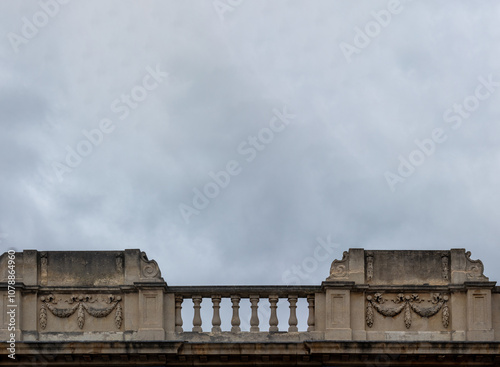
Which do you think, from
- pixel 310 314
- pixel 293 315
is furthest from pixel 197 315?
pixel 310 314

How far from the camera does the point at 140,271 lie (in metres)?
31.3

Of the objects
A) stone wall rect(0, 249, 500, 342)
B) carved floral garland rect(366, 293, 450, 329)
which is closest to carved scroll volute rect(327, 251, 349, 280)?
stone wall rect(0, 249, 500, 342)

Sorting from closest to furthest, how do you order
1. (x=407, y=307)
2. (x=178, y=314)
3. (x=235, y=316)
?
(x=407, y=307), (x=235, y=316), (x=178, y=314)

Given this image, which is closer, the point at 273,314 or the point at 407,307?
the point at 407,307

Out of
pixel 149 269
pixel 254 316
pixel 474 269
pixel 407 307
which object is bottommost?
pixel 254 316

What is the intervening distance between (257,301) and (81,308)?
161 inches

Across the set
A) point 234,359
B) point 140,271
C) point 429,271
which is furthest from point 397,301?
point 140,271

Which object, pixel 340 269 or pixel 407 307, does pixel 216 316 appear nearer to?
pixel 340 269

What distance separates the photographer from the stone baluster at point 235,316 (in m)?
31.1

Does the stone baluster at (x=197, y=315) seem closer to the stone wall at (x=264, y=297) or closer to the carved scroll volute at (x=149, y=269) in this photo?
the stone wall at (x=264, y=297)

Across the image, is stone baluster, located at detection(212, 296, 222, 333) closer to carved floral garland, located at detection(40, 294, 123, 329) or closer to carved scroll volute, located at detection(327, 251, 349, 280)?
carved floral garland, located at detection(40, 294, 123, 329)

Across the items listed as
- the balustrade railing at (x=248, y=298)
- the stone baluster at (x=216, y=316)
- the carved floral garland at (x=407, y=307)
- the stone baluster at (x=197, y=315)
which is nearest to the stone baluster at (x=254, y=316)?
the balustrade railing at (x=248, y=298)

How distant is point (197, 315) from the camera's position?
31.3 metres

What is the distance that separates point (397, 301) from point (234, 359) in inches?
159
